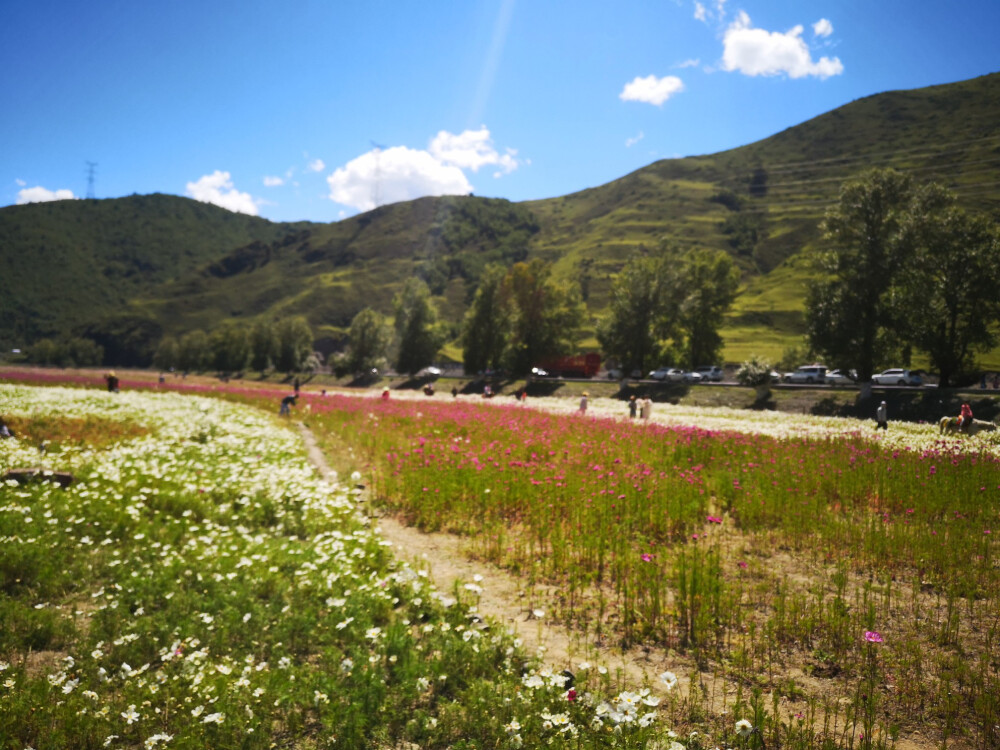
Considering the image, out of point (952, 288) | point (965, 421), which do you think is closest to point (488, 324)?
point (952, 288)

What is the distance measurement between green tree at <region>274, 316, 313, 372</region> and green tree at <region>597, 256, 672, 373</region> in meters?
78.0

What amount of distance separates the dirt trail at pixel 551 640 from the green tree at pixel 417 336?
72.7 metres

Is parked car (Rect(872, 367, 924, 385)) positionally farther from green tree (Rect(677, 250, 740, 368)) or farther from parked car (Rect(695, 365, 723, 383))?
green tree (Rect(677, 250, 740, 368))

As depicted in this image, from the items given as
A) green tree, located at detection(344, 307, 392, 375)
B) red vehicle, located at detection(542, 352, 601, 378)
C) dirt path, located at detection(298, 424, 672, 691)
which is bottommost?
dirt path, located at detection(298, 424, 672, 691)

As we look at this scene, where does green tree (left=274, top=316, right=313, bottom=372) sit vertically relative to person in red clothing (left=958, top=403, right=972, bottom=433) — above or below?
above

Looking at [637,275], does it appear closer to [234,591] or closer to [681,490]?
[681,490]

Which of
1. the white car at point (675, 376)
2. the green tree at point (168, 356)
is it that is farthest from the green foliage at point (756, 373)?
the green tree at point (168, 356)

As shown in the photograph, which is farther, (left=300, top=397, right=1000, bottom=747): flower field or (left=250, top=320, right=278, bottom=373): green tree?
(left=250, top=320, right=278, bottom=373): green tree

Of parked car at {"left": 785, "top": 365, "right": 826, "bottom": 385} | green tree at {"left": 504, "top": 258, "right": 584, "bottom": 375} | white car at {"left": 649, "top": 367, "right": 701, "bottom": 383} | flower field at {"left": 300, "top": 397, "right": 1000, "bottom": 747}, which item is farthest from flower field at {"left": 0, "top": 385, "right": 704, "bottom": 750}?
parked car at {"left": 785, "top": 365, "right": 826, "bottom": 385}

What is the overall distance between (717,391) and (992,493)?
109ft

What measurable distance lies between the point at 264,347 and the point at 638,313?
97.0 meters

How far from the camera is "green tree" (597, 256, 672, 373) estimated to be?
5762 centimetres

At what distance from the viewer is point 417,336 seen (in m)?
81.0

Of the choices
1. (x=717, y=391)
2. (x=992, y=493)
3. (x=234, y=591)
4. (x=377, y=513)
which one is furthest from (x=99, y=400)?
(x=717, y=391)
